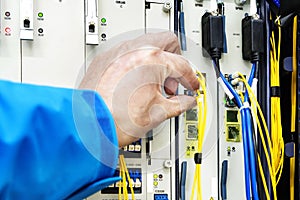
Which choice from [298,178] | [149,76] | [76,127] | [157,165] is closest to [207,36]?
[157,165]

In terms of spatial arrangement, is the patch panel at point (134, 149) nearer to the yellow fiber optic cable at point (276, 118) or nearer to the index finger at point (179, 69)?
the yellow fiber optic cable at point (276, 118)

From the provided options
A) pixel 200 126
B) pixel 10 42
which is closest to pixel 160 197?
pixel 200 126

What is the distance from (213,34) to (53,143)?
129 cm

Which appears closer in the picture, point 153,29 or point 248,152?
point 153,29

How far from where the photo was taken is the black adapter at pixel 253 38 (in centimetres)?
204

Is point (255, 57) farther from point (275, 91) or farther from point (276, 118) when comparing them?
point (276, 118)

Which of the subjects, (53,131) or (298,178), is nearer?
(53,131)

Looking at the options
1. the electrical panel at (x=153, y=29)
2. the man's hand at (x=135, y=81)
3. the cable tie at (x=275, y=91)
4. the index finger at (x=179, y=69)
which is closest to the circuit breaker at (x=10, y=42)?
the electrical panel at (x=153, y=29)

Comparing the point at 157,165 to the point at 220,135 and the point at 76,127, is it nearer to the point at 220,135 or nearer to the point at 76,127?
the point at 220,135

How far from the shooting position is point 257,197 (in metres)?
1.92

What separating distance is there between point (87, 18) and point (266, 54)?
76 cm

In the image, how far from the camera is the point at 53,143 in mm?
816

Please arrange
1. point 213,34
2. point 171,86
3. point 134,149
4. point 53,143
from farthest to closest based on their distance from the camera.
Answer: point 213,34 → point 134,149 → point 171,86 → point 53,143

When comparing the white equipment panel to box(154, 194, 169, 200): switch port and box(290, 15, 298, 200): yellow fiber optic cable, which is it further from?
box(290, 15, 298, 200): yellow fiber optic cable
